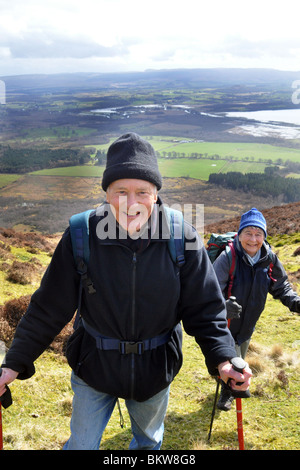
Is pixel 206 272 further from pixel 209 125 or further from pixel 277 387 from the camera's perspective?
pixel 209 125

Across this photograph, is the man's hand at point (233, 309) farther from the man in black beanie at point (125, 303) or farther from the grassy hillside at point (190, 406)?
Answer: the grassy hillside at point (190, 406)

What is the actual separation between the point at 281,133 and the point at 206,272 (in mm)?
159980

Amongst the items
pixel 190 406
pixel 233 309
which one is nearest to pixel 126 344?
pixel 233 309

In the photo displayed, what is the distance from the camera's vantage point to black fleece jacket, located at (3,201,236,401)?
7.56ft

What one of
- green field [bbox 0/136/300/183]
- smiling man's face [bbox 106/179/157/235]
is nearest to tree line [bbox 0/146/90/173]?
green field [bbox 0/136/300/183]

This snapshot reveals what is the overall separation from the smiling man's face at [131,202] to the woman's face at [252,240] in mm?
1956

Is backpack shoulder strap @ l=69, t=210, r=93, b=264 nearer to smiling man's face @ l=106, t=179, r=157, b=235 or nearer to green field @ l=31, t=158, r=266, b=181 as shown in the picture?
smiling man's face @ l=106, t=179, r=157, b=235

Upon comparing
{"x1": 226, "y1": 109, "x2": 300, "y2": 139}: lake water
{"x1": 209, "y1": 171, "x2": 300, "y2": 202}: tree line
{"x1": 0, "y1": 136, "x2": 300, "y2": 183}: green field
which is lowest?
{"x1": 209, "y1": 171, "x2": 300, "y2": 202}: tree line

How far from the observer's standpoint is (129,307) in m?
2.30

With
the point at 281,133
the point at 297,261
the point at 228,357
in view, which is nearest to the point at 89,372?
the point at 228,357

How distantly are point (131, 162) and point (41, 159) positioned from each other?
131 m

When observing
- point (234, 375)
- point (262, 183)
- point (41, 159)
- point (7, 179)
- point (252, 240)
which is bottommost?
point (7, 179)

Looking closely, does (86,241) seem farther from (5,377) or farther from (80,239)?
(5,377)

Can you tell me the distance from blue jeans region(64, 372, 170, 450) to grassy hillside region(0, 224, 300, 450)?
4.66 ft
